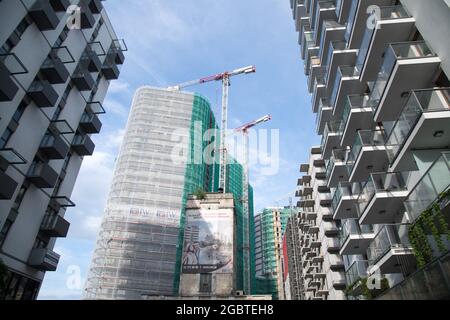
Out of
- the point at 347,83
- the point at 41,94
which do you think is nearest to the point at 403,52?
the point at 347,83

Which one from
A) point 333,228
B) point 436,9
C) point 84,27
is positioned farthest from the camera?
point 333,228

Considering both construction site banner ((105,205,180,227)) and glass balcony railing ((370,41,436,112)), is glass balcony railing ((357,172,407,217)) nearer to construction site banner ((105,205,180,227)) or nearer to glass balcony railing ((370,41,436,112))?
glass balcony railing ((370,41,436,112))

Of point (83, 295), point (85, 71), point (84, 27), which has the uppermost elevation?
point (84, 27)

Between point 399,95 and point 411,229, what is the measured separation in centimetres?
651

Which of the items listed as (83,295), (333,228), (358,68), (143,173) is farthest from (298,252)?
(358,68)

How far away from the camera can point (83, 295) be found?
51.9 metres

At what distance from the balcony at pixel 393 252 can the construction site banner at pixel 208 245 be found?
2420 cm

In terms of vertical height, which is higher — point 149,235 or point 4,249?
point 149,235

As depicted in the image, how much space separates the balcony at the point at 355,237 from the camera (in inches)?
861

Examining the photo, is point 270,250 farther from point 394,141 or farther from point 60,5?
point 60,5

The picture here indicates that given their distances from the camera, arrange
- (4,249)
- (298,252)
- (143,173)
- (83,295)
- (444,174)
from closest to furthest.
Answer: (444,174) < (4,249) < (83,295) < (143,173) < (298,252)

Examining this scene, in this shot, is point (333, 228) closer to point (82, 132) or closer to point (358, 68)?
point (358, 68)

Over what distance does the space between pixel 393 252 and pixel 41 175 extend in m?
19.8

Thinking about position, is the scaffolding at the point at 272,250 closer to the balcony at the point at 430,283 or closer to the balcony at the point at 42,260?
the balcony at the point at 42,260
